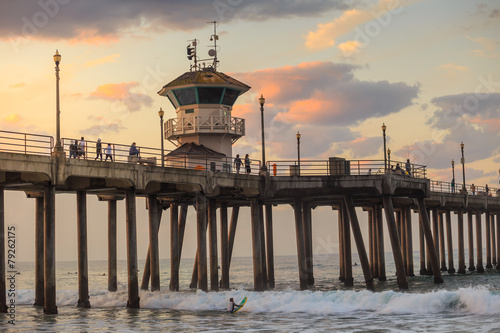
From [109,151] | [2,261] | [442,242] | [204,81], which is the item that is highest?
[204,81]

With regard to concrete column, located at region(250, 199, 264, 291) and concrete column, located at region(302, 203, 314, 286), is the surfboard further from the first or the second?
concrete column, located at region(302, 203, 314, 286)

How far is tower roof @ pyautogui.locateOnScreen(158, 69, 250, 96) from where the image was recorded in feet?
176

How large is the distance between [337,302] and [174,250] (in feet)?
44.5

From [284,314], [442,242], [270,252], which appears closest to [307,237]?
[270,252]

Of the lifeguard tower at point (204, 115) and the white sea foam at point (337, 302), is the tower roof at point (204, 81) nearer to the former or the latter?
the lifeguard tower at point (204, 115)

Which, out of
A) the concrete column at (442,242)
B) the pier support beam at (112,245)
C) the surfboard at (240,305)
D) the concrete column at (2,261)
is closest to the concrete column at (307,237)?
the surfboard at (240,305)

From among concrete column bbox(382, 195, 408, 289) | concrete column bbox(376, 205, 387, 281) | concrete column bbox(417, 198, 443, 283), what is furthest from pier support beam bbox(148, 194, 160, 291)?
concrete column bbox(376, 205, 387, 281)

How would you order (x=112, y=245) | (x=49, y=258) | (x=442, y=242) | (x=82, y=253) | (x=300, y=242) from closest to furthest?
(x=49, y=258), (x=82, y=253), (x=112, y=245), (x=300, y=242), (x=442, y=242)

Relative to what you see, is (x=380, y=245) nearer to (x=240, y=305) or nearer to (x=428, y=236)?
(x=428, y=236)

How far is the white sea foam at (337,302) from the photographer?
37.7 m

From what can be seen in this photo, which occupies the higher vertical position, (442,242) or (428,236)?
(428,236)

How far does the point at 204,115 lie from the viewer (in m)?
53.4

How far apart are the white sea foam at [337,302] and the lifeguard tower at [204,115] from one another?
41.3 feet

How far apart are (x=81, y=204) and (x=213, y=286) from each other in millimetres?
10404
